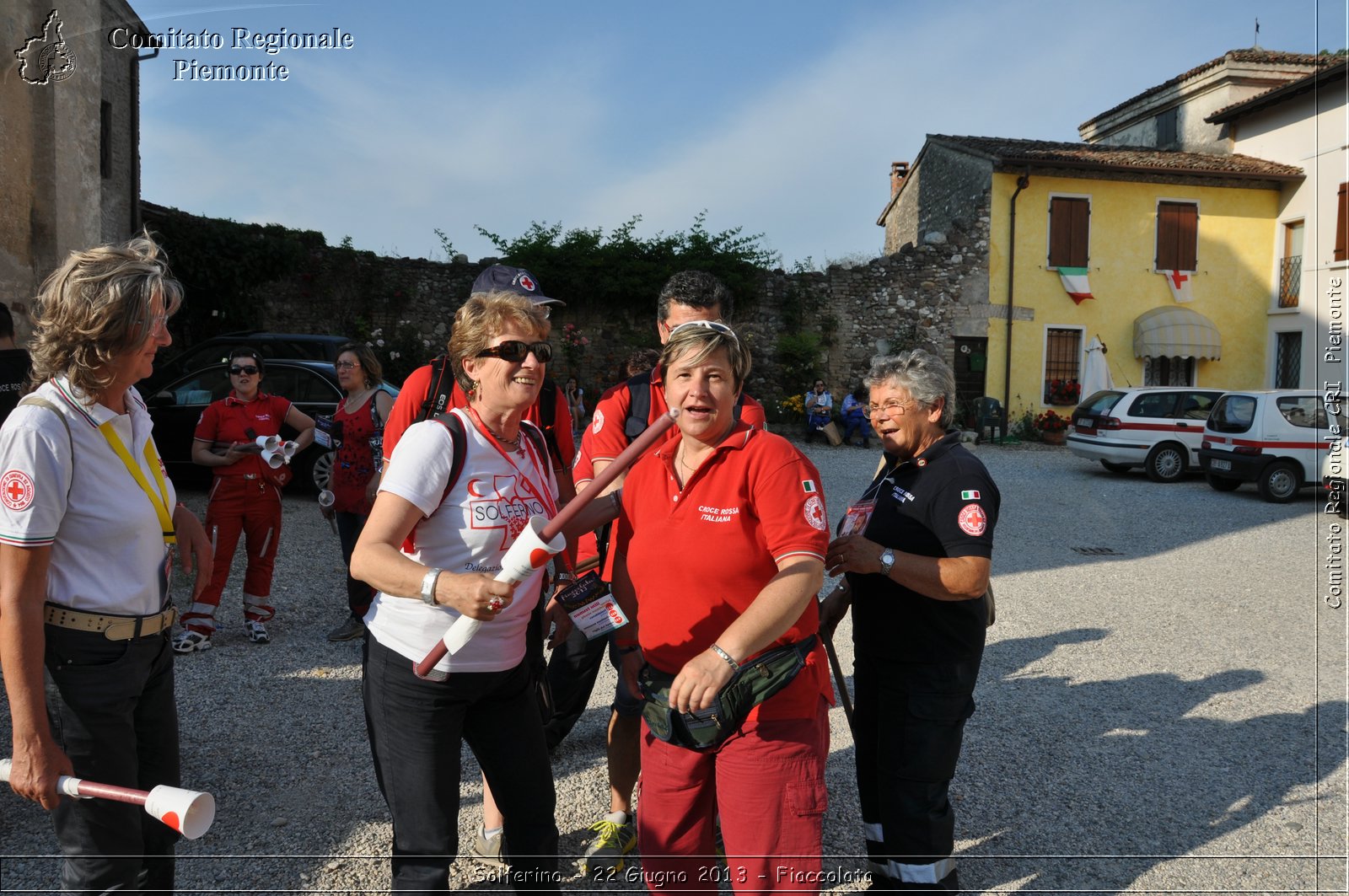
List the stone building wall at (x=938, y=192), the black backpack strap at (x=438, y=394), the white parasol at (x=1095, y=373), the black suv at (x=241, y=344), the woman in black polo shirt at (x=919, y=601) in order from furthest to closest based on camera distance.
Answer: the stone building wall at (x=938, y=192), the white parasol at (x=1095, y=373), the black suv at (x=241, y=344), the black backpack strap at (x=438, y=394), the woman in black polo shirt at (x=919, y=601)

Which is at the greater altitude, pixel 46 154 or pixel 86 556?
pixel 46 154

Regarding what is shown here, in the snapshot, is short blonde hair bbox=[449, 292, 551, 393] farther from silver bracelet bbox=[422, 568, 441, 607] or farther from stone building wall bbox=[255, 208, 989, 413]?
stone building wall bbox=[255, 208, 989, 413]

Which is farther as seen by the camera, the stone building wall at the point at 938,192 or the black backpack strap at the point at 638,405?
the stone building wall at the point at 938,192

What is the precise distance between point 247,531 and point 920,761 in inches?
187

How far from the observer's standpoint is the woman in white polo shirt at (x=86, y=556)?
1933mm

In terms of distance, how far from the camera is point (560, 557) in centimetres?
291

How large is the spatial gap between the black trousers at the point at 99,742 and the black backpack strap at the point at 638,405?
1.65 meters

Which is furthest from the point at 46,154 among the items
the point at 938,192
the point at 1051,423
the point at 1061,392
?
the point at 938,192

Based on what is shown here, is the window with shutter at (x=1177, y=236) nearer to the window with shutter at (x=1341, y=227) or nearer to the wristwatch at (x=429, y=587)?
the window with shutter at (x=1341, y=227)

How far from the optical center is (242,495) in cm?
561

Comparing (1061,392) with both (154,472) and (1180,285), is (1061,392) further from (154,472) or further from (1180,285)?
(154,472)

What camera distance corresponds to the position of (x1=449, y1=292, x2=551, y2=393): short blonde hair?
2326 mm

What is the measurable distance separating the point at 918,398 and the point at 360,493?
394 cm

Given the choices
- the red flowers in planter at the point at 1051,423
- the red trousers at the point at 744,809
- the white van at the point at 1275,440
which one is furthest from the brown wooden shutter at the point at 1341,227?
the red trousers at the point at 744,809
